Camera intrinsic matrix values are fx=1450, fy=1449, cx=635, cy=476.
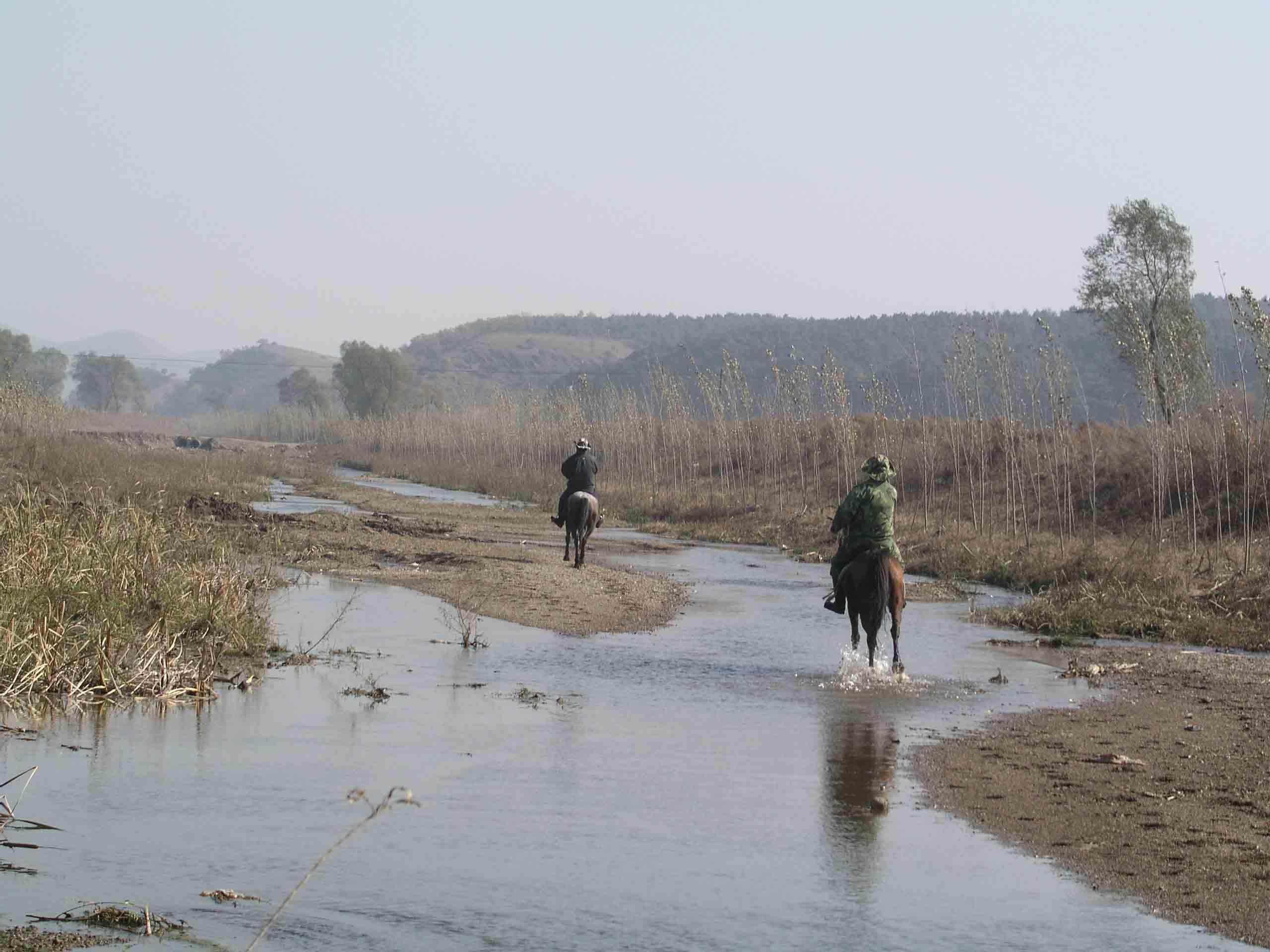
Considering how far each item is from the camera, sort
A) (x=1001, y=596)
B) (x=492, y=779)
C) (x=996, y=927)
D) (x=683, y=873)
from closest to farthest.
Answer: (x=996, y=927) < (x=683, y=873) < (x=492, y=779) < (x=1001, y=596)

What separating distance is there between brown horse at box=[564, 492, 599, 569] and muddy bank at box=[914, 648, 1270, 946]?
11.6m

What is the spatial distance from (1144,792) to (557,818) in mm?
3920

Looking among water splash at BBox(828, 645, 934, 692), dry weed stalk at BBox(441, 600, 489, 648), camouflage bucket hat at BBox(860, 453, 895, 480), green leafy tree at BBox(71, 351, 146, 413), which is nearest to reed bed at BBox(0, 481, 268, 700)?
dry weed stalk at BBox(441, 600, 489, 648)

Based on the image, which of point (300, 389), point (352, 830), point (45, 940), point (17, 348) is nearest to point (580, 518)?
point (352, 830)

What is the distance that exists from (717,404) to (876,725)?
33140 mm

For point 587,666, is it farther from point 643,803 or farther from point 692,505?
point 692,505

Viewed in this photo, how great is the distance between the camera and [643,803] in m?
8.98

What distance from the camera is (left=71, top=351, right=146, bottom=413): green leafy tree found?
185750mm

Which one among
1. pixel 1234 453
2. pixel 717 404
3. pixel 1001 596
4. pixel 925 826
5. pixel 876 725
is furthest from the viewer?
pixel 717 404

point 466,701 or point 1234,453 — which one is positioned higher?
point 1234,453

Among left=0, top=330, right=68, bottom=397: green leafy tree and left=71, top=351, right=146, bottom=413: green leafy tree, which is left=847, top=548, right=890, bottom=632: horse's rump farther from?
left=71, top=351, right=146, bottom=413: green leafy tree

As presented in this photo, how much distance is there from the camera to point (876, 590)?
14414 millimetres

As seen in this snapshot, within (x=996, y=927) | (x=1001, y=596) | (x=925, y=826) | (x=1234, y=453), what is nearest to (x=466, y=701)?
(x=925, y=826)

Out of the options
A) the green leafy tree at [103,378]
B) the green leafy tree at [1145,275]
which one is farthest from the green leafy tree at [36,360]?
the green leafy tree at [1145,275]
